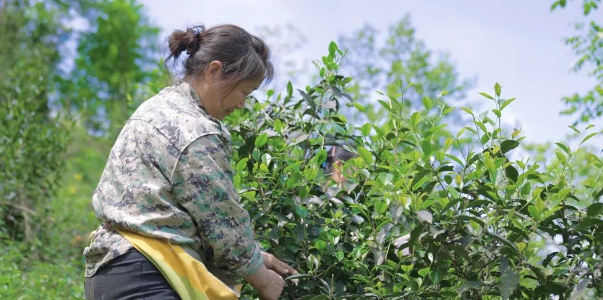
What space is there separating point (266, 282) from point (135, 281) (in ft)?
1.40

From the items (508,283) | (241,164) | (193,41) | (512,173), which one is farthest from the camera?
(241,164)

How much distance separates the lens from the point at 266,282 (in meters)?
2.32

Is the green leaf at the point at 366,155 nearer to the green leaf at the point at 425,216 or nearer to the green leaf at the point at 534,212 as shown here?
the green leaf at the point at 425,216

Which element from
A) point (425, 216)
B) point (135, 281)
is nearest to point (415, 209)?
point (425, 216)

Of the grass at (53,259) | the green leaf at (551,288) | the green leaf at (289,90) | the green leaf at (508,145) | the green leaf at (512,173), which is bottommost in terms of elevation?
the grass at (53,259)

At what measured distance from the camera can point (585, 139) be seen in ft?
7.64

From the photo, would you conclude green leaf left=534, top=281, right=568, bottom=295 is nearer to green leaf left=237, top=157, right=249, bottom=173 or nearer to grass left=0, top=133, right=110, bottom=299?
green leaf left=237, top=157, right=249, bottom=173

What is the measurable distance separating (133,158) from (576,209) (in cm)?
131

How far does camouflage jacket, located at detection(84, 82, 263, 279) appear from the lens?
2.10 metres

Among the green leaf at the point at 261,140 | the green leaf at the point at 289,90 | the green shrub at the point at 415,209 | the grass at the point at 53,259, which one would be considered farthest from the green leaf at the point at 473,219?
the grass at the point at 53,259

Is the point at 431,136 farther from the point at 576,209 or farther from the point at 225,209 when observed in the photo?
the point at 225,209

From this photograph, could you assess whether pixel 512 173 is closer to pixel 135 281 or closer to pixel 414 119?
pixel 414 119

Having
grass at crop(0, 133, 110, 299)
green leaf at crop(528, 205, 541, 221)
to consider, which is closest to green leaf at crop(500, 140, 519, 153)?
green leaf at crop(528, 205, 541, 221)

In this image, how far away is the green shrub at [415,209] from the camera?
2.13 m
